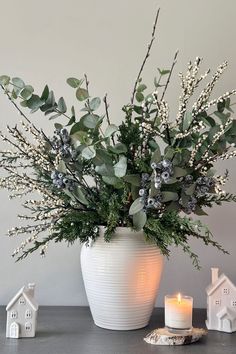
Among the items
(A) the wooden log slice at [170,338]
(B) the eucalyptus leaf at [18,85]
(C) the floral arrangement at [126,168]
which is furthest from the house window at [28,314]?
(B) the eucalyptus leaf at [18,85]

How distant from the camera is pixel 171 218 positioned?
1.04m

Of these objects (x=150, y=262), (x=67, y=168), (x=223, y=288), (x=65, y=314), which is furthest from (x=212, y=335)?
(x=67, y=168)

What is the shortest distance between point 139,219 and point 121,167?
4.8 inches

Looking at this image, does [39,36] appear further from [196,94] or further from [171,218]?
[171,218]

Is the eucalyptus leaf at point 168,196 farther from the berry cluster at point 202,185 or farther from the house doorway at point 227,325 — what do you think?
the house doorway at point 227,325

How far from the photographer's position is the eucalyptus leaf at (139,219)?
1.02 meters

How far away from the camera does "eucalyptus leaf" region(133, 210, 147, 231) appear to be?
3.34 feet

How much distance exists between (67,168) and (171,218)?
0.24m

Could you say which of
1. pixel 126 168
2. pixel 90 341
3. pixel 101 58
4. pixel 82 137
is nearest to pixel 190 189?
pixel 126 168

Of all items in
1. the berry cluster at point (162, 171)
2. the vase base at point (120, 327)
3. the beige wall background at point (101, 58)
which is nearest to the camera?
the berry cluster at point (162, 171)

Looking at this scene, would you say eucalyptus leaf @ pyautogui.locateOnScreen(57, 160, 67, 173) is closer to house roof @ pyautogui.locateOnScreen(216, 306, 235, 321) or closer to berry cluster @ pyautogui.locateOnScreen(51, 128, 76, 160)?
berry cluster @ pyautogui.locateOnScreen(51, 128, 76, 160)

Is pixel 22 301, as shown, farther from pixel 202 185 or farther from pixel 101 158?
Result: pixel 202 185

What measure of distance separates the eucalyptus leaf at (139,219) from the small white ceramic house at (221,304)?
0.81 feet

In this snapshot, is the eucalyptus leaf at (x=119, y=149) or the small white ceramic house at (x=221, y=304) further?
the small white ceramic house at (x=221, y=304)
